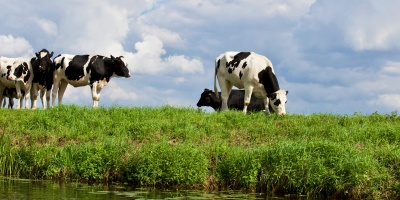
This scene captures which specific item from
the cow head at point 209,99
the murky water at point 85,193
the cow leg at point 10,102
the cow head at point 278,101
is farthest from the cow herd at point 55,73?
the murky water at point 85,193

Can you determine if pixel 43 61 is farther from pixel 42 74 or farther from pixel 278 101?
pixel 278 101

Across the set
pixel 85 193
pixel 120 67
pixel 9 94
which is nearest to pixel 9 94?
pixel 9 94

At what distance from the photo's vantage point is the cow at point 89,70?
26344mm

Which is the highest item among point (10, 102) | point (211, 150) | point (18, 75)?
point (18, 75)

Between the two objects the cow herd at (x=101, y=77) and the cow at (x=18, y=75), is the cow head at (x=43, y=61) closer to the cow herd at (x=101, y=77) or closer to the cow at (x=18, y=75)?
the cow herd at (x=101, y=77)

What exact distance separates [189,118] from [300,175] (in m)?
6.95

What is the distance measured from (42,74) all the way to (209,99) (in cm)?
860

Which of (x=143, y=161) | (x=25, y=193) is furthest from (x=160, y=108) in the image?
(x=25, y=193)

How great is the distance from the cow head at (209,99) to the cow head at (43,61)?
798cm

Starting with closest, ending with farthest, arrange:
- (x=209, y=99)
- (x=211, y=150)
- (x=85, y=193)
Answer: (x=85, y=193)
(x=211, y=150)
(x=209, y=99)

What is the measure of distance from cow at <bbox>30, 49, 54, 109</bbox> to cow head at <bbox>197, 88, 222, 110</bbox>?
778 cm

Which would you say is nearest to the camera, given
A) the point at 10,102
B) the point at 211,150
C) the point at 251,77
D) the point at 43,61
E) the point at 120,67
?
the point at 211,150

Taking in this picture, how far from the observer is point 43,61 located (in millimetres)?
27922

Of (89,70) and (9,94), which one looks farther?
(9,94)
